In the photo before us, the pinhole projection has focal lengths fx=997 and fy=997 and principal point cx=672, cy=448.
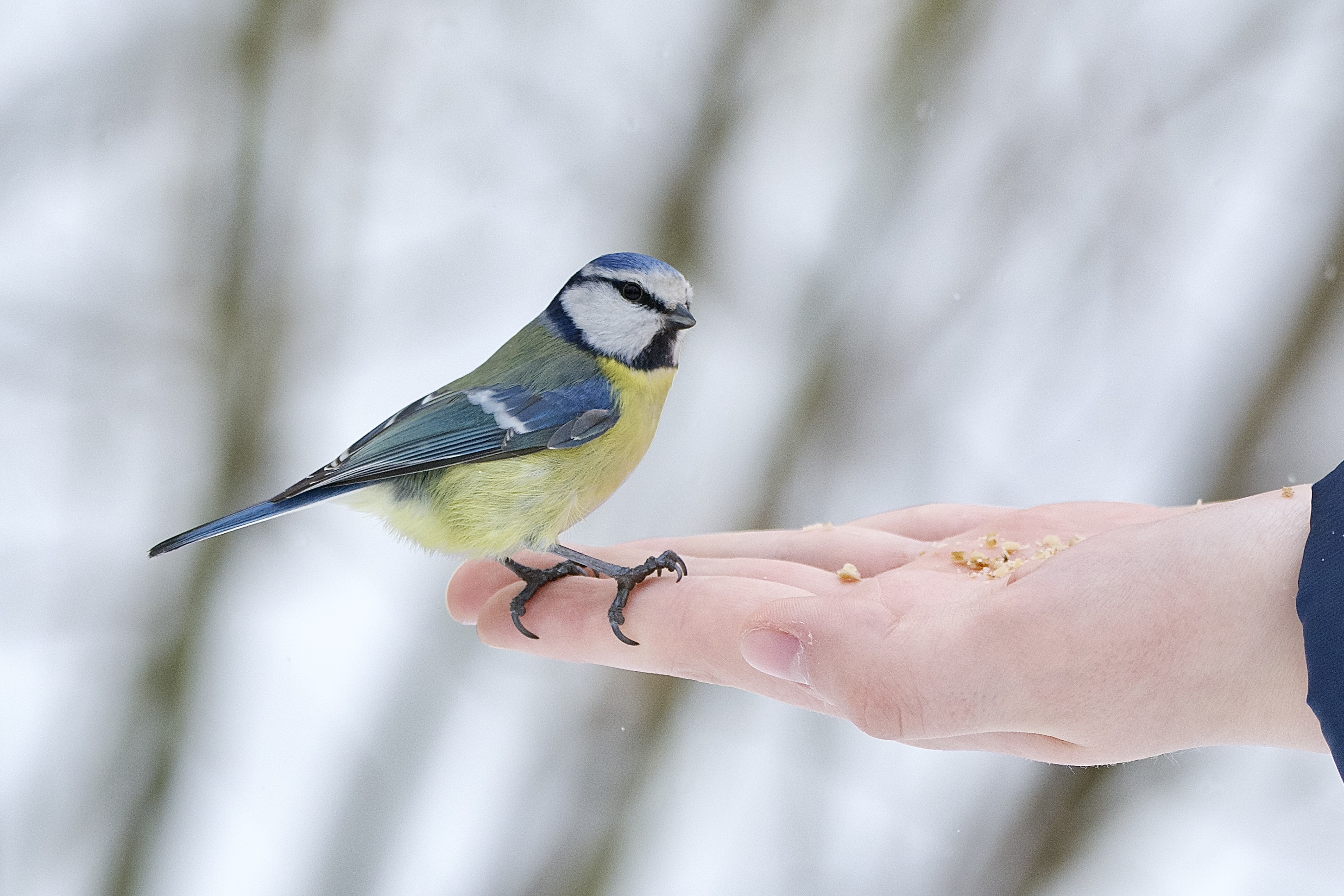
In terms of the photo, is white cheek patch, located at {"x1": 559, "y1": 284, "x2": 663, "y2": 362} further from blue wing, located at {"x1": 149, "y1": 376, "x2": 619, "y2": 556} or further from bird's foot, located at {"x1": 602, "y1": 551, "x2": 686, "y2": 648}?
bird's foot, located at {"x1": 602, "y1": 551, "x2": 686, "y2": 648}

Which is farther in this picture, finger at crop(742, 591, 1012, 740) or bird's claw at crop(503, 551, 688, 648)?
bird's claw at crop(503, 551, 688, 648)

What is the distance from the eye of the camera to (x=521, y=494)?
1.30 meters

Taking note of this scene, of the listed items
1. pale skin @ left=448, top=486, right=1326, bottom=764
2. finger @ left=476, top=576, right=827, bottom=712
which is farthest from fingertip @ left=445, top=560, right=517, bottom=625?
pale skin @ left=448, top=486, right=1326, bottom=764

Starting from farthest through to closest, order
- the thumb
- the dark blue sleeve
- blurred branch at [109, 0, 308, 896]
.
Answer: blurred branch at [109, 0, 308, 896] → the thumb → the dark blue sleeve

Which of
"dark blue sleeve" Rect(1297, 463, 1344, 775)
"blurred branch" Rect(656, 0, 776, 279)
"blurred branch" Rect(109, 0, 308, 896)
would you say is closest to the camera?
"dark blue sleeve" Rect(1297, 463, 1344, 775)

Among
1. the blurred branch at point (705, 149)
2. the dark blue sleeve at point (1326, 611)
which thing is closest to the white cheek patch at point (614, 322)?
the blurred branch at point (705, 149)

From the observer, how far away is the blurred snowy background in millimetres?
1655

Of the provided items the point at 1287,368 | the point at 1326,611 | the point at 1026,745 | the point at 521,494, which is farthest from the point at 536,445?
the point at 1287,368

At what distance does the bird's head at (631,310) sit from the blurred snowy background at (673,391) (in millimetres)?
369

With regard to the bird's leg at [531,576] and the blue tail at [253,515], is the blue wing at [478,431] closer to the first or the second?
the blue tail at [253,515]

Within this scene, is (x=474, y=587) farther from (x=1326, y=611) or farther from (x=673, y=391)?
(x=1326, y=611)

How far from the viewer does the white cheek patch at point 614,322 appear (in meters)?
1.39

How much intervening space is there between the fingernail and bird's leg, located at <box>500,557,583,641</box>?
513mm

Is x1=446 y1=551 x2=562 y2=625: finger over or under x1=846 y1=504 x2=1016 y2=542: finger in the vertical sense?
under
